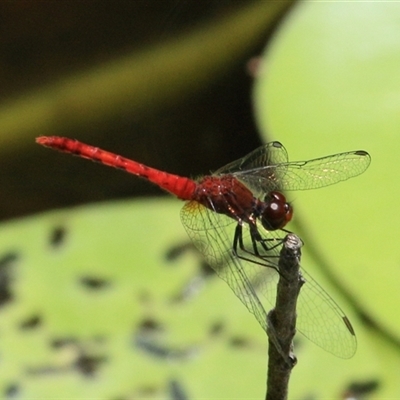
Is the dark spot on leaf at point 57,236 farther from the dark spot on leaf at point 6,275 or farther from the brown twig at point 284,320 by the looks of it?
the brown twig at point 284,320

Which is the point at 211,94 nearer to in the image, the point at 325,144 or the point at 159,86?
the point at 159,86

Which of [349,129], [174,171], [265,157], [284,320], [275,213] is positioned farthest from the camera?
[174,171]

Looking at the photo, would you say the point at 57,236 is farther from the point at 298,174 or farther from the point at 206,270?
the point at 298,174

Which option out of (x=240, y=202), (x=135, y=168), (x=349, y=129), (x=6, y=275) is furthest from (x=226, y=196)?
(x=6, y=275)

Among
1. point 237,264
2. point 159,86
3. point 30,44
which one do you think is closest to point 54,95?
point 30,44

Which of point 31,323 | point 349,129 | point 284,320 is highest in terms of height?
point 349,129
